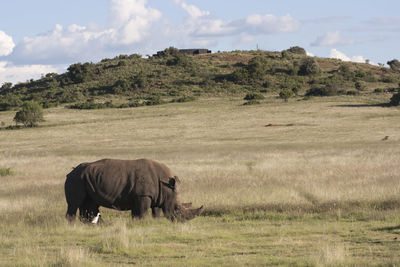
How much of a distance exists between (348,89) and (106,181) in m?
82.8

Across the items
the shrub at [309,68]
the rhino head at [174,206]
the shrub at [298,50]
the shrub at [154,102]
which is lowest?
the rhino head at [174,206]

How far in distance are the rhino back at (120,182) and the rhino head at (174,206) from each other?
26 cm

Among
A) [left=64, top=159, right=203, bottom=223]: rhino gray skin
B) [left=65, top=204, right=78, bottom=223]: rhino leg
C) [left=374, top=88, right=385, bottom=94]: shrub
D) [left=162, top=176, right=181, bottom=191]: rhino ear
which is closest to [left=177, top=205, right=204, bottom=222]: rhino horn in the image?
[left=64, top=159, right=203, bottom=223]: rhino gray skin

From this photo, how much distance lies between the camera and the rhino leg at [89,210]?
543 inches

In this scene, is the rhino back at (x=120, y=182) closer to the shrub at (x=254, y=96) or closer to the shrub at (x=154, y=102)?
the shrub at (x=154, y=102)

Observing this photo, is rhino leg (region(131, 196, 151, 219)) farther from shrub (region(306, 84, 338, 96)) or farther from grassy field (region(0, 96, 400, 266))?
shrub (region(306, 84, 338, 96))

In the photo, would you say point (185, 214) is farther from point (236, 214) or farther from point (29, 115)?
point (29, 115)

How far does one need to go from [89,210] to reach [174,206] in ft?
7.11

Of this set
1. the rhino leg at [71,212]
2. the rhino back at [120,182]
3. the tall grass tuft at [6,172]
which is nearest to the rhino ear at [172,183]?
the rhino back at [120,182]

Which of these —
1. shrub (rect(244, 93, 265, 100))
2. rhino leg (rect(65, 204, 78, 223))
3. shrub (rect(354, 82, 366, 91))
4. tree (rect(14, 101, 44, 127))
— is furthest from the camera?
shrub (rect(354, 82, 366, 91))

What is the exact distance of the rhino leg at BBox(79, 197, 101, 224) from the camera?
45.2 feet

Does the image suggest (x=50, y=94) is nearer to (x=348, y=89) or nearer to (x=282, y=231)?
(x=348, y=89)

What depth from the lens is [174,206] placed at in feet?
44.3

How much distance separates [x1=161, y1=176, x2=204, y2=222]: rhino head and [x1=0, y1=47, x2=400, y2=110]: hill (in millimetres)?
68505
